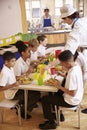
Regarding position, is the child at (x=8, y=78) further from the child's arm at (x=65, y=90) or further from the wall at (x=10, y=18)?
the wall at (x=10, y=18)

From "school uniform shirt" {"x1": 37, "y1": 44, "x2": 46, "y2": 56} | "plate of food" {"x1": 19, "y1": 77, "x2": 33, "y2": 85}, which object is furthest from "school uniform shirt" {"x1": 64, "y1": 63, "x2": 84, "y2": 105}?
"school uniform shirt" {"x1": 37, "y1": 44, "x2": 46, "y2": 56}

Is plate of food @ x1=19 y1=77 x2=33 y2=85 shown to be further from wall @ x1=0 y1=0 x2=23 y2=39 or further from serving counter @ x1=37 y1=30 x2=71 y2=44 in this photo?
serving counter @ x1=37 y1=30 x2=71 y2=44

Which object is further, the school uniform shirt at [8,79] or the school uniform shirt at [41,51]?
the school uniform shirt at [41,51]

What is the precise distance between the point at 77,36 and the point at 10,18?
2.71 m

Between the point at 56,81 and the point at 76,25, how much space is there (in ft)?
2.59

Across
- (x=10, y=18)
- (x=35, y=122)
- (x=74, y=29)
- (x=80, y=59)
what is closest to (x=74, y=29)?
(x=74, y=29)

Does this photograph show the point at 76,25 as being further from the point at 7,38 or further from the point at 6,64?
the point at 7,38

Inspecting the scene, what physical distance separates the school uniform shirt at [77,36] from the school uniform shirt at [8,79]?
29.3 inches

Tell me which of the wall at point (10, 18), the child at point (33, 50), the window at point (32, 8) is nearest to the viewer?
the child at point (33, 50)

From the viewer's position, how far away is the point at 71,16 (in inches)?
111

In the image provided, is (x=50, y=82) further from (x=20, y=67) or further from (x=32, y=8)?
(x=32, y=8)

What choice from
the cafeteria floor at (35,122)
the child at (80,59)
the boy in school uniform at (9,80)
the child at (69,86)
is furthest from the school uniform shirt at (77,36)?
the cafeteria floor at (35,122)

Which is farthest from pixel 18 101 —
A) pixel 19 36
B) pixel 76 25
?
pixel 19 36

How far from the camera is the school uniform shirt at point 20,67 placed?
2.88 metres
